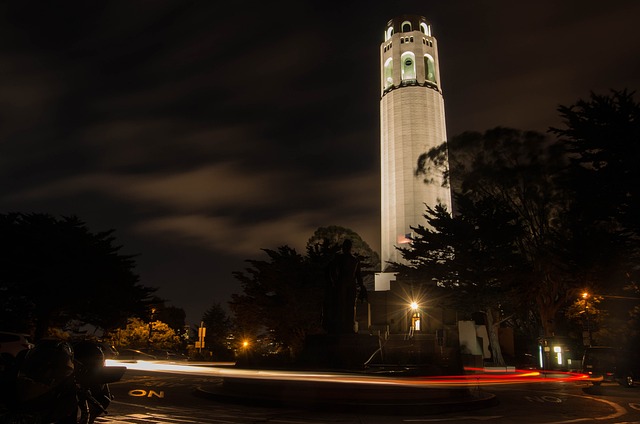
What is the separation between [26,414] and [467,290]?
37.0 m

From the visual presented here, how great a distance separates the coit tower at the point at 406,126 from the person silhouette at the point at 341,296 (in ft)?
185

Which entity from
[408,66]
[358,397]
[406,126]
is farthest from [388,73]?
[358,397]

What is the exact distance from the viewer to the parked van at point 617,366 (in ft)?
74.1

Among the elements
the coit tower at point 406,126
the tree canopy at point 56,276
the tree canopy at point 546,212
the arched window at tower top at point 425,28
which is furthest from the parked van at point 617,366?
the arched window at tower top at point 425,28

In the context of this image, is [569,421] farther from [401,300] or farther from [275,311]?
[401,300]

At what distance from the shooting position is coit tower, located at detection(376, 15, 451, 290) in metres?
74.9

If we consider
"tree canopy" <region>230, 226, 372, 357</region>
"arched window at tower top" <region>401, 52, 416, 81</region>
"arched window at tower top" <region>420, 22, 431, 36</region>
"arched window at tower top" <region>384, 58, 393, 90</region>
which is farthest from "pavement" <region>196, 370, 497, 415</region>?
"arched window at tower top" <region>420, 22, 431, 36</region>

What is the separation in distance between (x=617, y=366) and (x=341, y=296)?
15.6 meters

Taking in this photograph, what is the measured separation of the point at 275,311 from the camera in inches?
1654

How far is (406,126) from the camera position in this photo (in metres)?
79.0

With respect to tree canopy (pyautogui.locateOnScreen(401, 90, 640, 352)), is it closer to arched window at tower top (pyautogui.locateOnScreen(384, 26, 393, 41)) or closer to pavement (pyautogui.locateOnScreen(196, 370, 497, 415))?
pavement (pyautogui.locateOnScreen(196, 370, 497, 415))

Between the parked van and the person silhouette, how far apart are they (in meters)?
11.8

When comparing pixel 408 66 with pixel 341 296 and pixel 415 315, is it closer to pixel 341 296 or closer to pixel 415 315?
pixel 415 315

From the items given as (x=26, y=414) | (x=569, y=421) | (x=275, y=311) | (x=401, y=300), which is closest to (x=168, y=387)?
(x=569, y=421)
